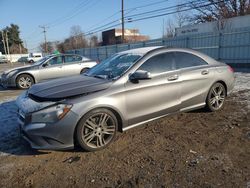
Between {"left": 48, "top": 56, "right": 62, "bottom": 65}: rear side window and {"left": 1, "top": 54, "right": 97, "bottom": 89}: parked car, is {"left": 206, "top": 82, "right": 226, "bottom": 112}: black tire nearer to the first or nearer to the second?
{"left": 1, "top": 54, "right": 97, "bottom": 89}: parked car

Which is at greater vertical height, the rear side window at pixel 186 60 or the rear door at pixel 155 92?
the rear side window at pixel 186 60

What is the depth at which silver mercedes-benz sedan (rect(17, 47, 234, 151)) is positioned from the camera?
→ 10.8 feet

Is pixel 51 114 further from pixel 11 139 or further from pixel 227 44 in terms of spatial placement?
pixel 227 44

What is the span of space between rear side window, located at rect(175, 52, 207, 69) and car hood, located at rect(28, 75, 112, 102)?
163cm

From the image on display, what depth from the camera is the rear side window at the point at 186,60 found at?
4559 millimetres

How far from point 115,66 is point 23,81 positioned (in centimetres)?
680

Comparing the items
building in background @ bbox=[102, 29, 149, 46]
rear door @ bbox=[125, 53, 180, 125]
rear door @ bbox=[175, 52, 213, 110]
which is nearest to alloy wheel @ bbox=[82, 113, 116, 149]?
rear door @ bbox=[125, 53, 180, 125]

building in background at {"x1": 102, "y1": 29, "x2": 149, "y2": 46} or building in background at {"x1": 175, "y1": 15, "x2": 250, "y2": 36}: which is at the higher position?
building in background at {"x1": 102, "y1": 29, "x2": 149, "y2": 46}

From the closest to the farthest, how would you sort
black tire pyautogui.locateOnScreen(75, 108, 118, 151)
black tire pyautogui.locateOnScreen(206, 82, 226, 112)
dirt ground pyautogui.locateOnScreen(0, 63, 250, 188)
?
dirt ground pyautogui.locateOnScreen(0, 63, 250, 188)
black tire pyautogui.locateOnScreen(75, 108, 118, 151)
black tire pyautogui.locateOnScreen(206, 82, 226, 112)

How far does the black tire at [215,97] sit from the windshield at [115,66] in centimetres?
196

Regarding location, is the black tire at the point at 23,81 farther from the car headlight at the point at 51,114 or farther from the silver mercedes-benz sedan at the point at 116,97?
the car headlight at the point at 51,114

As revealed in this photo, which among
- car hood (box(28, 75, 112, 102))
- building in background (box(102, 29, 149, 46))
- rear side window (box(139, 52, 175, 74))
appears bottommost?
car hood (box(28, 75, 112, 102))

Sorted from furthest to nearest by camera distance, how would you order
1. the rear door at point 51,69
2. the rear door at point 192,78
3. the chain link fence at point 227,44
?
the chain link fence at point 227,44
the rear door at point 51,69
the rear door at point 192,78

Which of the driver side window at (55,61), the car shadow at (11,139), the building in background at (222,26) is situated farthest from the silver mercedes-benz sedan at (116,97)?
the building in background at (222,26)
